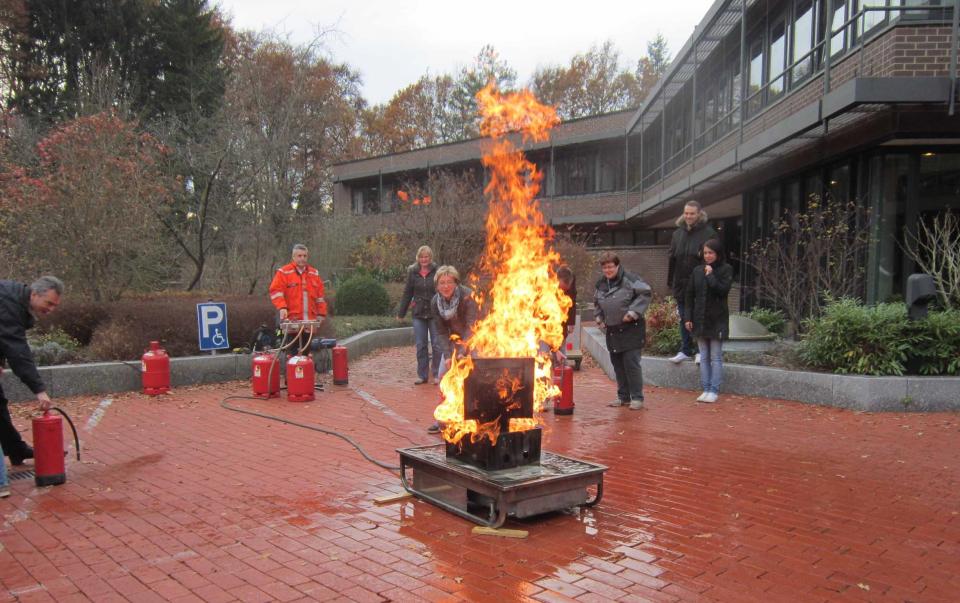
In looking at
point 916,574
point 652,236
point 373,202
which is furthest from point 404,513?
point 373,202

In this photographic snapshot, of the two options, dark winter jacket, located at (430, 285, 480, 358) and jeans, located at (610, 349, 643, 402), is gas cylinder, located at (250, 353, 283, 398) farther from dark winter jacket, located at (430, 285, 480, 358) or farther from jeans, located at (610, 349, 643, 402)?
jeans, located at (610, 349, 643, 402)

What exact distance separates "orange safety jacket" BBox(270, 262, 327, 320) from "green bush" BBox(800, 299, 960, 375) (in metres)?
6.79

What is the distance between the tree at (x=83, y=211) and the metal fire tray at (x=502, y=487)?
8963 millimetres

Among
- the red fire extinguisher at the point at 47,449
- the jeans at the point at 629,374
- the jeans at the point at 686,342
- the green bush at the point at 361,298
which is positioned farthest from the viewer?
the green bush at the point at 361,298

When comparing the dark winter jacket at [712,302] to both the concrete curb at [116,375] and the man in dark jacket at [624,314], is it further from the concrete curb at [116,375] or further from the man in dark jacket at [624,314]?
the concrete curb at [116,375]

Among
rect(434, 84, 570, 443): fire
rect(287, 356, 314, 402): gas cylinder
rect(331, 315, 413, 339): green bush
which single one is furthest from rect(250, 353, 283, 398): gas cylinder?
rect(331, 315, 413, 339): green bush

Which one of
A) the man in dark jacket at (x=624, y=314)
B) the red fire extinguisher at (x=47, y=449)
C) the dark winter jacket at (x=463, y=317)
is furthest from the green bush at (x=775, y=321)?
the red fire extinguisher at (x=47, y=449)

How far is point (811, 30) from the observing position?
13.2 m

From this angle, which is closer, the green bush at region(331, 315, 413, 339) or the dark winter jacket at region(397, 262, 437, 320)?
the dark winter jacket at region(397, 262, 437, 320)

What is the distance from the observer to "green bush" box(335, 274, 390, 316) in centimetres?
1762

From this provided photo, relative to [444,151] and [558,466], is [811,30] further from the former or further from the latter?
[444,151]

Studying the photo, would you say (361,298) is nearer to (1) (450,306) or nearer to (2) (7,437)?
(1) (450,306)

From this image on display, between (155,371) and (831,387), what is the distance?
862 cm

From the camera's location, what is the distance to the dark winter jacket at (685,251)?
8.90 meters
